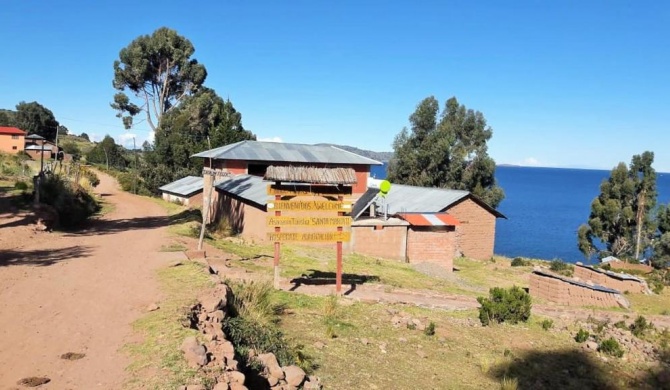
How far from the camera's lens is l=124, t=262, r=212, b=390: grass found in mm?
6016

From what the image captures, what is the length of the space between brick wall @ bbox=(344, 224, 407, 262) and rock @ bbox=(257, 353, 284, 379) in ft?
50.7

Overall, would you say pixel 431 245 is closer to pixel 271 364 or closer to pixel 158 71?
pixel 271 364

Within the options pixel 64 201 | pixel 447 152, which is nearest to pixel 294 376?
pixel 64 201

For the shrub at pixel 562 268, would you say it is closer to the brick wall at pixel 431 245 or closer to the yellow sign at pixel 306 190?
the brick wall at pixel 431 245

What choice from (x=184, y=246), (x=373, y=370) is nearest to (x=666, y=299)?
(x=373, y=370)

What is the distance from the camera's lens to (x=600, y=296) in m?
18.8

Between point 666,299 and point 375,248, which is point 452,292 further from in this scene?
point 666,299

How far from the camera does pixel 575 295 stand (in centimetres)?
1897

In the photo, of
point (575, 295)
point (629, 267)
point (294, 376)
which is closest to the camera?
point (294, 376)

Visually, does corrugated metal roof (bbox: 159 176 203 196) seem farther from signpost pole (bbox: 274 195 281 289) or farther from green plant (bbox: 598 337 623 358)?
green plant (bbox: 598 337 623 358)

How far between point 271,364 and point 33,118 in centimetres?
8977

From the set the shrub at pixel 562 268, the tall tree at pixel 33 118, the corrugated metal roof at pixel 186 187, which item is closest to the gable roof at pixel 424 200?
the shrub at pixel 562 268

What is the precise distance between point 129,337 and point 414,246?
18422mm

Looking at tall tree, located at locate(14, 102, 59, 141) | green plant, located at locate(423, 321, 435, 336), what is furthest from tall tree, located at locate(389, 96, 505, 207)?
tall tree, located at locate(14, 102, 59, 141)
